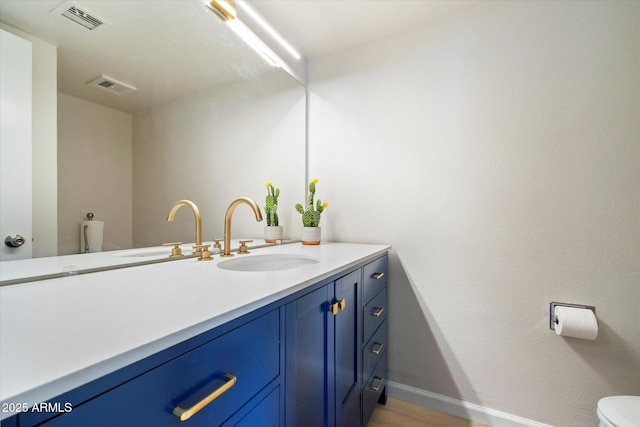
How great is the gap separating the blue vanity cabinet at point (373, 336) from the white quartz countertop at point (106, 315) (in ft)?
1.61

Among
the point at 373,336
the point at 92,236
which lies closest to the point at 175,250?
the point at 92,236

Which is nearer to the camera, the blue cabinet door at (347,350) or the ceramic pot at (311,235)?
the blue cabinet door at (347,350)

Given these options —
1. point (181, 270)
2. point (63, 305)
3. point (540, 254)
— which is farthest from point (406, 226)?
point (63, 305)

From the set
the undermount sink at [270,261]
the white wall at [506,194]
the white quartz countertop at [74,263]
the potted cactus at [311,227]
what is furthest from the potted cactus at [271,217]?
the white quartz countertop at [74,263]

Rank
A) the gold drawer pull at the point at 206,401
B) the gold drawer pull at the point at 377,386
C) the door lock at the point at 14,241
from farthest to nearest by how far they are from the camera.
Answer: the gold drawer pull at the point at 377,386 < the door lock at the point at 14,241 < the gold drawer pull at the point at 206,401

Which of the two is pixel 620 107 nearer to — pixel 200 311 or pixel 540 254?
pixel 540 254

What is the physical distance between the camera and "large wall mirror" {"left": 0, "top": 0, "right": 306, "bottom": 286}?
0.78m

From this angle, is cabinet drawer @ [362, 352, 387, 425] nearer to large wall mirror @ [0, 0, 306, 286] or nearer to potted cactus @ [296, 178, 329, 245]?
potted cactus @ [296, 178, 329, 245]

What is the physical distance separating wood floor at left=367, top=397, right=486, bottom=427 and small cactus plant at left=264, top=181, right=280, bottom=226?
1.21 meters

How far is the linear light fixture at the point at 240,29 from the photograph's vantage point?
1.28 m

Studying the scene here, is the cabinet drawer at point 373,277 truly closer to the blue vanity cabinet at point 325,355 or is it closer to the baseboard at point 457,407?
the blue vanity cabinet at point 325,355

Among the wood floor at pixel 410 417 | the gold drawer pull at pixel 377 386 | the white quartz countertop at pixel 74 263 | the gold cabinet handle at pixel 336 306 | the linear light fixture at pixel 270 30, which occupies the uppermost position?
the linear light fixture at pixel 270 30

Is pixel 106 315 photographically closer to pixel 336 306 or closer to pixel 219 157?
pixel 336 306

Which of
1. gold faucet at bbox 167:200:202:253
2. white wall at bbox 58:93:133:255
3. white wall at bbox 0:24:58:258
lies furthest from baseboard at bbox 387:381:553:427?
white wall at bbox 0:24:58:258
